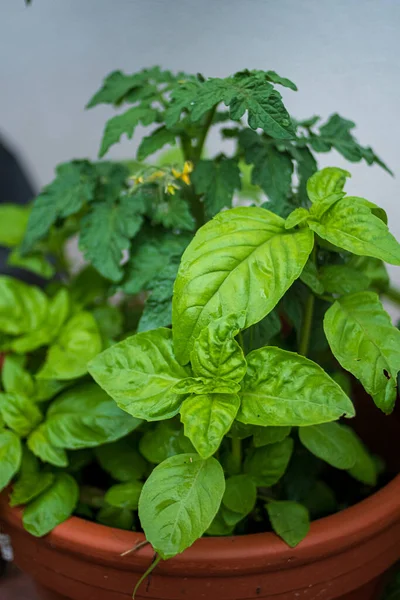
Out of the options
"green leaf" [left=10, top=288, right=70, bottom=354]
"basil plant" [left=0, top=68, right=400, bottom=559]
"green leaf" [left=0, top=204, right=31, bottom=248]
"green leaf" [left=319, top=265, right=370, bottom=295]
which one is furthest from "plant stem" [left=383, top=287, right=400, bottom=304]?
"green leaf" [left=0, top=204, right=31, bottom=248]

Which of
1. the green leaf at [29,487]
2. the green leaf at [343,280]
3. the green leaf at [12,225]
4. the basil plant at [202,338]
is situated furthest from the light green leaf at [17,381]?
the green leaf at [343,280]

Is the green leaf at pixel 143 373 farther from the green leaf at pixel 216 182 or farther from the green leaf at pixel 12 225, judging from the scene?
the green leaf at pixel 12 225

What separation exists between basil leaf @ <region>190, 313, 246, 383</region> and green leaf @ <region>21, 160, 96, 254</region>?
0.31 metres

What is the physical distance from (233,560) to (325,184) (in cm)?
37

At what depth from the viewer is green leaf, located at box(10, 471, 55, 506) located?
642 mm

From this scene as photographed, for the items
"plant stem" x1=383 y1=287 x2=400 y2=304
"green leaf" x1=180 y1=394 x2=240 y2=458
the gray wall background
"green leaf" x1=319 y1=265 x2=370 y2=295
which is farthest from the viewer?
"plant stem" x1=383 y1=287 x2=400 y2=304

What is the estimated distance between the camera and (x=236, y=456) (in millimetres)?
625

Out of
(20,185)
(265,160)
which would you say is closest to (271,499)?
(265,160)

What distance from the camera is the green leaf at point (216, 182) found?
26.8 inches

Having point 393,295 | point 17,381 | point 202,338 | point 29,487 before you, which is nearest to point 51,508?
point 29,487

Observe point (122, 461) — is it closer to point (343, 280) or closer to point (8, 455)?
point (8, 455)

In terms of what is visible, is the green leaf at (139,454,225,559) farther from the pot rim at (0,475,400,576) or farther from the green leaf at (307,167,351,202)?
the green leaf at (307,167,351,202)

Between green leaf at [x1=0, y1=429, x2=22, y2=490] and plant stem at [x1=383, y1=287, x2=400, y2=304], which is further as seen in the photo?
plant stem at [x1=383, y1=287, x2=400, y2=304]

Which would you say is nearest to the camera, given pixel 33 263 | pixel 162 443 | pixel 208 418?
pixel 208 418
